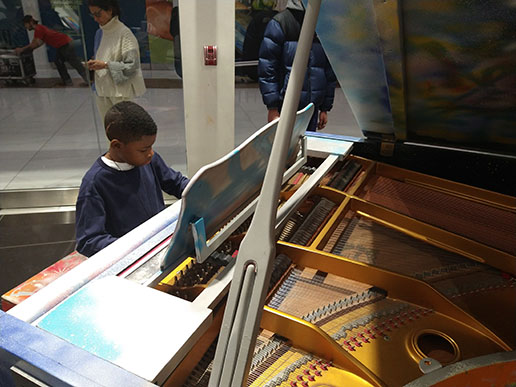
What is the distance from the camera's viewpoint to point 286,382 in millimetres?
957

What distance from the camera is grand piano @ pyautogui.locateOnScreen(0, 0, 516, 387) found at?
79cm

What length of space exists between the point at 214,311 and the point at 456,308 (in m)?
0.75

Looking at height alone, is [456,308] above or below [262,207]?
below

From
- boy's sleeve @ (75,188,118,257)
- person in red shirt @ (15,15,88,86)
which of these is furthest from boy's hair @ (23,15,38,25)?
boy's sleeve @ (75,188,118,257)

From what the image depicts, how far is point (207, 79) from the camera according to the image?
3467 mm

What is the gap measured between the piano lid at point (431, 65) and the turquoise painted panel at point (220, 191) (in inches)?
19.9

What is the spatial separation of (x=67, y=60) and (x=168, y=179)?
8.06 ft

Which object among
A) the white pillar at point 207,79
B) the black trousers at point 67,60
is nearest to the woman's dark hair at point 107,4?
the white pillar at point 207,79

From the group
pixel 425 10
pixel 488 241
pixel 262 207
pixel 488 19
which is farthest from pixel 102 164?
pixel 488 241

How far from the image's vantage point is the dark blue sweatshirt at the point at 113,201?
60.3 inches

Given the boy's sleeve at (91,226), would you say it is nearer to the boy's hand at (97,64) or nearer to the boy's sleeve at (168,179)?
the boy's sleeve at (168,179)

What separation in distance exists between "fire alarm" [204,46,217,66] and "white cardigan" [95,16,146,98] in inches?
23.9

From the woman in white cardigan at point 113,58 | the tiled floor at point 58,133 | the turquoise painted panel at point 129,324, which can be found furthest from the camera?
the tiled floor at point 58,133

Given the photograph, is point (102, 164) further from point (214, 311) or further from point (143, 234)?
point (214, 311)
